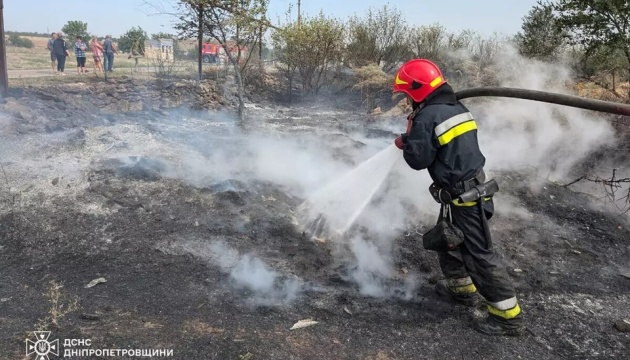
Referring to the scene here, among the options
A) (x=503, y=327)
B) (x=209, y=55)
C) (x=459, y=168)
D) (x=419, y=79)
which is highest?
(x=209, y=55)

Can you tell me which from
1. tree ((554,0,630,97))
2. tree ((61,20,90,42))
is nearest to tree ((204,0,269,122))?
tree ((554,0,630,97))

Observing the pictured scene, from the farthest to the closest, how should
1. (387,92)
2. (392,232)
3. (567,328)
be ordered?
(387,92), (392,232), (567,328)

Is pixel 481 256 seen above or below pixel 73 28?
below

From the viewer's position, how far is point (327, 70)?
48.4 ft

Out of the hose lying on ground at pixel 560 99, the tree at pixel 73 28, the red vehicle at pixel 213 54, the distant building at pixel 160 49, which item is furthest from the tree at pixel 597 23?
the tree at pixel 73 28

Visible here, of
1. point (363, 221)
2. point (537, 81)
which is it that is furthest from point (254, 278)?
point (537, 81)

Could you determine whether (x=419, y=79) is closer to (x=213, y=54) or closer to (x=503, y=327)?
(x=503, y=327)

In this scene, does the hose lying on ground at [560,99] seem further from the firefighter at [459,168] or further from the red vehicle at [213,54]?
the red vehicle at [213,54]

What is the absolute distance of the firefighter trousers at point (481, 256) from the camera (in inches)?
122

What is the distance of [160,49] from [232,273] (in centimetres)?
1110

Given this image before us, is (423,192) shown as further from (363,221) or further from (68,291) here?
(68,291)

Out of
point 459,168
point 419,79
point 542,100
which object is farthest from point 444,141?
point 542,100

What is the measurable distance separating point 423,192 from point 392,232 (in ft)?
3.43

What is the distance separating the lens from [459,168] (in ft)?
10.4
